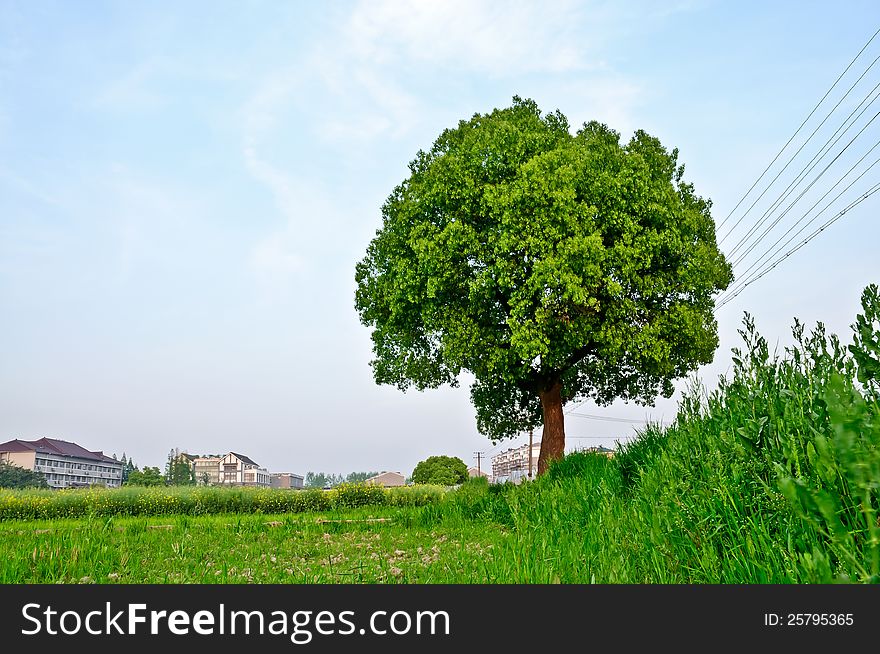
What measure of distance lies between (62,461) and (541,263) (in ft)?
246

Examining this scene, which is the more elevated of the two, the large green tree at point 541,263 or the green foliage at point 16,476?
the large green tree at point 541,263

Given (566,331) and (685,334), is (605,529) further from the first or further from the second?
(685,334)

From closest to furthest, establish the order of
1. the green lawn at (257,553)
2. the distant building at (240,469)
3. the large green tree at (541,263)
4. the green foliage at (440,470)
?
the green lawn at (257,553), the large green tree at (541,263), the green foliage at (440,470), the distant building at (240,469)

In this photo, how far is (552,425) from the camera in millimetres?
17953

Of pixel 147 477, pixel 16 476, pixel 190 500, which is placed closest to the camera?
pixel 190 500

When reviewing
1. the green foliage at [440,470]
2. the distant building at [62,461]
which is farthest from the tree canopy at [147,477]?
the distant building at [62,461]

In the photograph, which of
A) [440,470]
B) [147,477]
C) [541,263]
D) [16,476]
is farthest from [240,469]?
[541,263]

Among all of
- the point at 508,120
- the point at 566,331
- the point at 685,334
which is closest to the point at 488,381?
the point at 566,331

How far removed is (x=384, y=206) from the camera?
1917 cm

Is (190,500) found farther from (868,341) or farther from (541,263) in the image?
(868,341)

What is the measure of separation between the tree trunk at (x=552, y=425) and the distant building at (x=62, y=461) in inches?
2283

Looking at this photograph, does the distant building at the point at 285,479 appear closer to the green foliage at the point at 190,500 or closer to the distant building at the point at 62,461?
the distant building at the point at 62,461

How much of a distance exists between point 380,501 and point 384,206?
31.8ft

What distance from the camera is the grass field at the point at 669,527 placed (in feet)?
9.69
